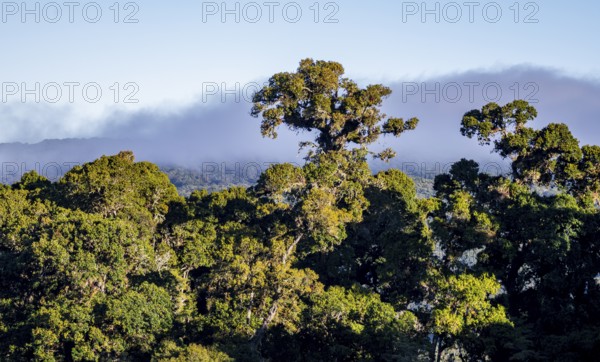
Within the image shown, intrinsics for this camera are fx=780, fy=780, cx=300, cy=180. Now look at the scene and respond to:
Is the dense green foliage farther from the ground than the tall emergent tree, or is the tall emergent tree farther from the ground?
the tall emergent tree

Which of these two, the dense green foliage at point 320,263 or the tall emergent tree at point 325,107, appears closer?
the dense green foliage at point 320,263

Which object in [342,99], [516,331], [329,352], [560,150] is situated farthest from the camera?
[342,99]

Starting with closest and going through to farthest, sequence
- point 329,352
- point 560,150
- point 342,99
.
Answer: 1. point 329,352
2. point 560,150
3. point 342,99

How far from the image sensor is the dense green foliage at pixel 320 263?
56531 mm

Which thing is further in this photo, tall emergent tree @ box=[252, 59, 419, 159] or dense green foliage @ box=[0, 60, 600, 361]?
tall emergent tree @ box=[252, 59, 419, 159]

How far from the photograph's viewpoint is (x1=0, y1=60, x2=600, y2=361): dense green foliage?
5653 centimetres

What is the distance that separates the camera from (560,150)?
67.2 metres

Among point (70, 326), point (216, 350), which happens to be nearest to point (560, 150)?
point (216, 350)

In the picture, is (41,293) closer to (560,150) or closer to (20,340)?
(20,340)

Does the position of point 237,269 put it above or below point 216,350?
above

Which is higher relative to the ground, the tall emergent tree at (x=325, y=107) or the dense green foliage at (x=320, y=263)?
the tall emergent tree at (x=325, y=107)

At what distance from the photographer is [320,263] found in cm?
6812

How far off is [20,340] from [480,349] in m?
33.8

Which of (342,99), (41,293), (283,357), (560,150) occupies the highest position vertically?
(342,99)
